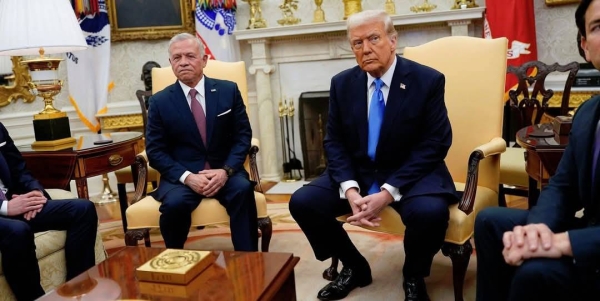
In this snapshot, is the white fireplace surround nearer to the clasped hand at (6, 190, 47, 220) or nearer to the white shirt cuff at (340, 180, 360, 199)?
the white shirt cuff at (340, 180, 360, 199)

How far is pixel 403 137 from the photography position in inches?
96.5

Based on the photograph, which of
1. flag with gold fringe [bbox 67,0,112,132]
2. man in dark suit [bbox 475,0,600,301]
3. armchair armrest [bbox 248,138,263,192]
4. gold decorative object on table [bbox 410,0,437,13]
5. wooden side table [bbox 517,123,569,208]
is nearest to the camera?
man in dark suit [bbox 475,0,600,301]

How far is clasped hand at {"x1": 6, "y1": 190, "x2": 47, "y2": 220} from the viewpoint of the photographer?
2404mm

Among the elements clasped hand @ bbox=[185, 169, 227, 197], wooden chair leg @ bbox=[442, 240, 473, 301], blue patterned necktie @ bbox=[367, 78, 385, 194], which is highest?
blue patterned necktie @ bbox=[367, 78, 385, 194]

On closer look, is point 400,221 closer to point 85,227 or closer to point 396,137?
point 396,137

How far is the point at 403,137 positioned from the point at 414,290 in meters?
0.67

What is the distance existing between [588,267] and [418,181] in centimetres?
95

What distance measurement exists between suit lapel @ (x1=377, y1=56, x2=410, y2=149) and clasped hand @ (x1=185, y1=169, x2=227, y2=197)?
32.0 inches

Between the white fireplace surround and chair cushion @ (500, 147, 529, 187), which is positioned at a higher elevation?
the white fireplace surround

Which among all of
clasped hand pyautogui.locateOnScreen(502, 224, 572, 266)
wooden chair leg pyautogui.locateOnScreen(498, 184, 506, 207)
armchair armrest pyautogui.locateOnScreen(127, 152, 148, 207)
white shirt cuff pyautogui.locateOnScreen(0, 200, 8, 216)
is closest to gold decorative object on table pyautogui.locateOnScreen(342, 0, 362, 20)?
wooden chair leg pyautogui.locateOnScreen(498, 184, 506, 207)

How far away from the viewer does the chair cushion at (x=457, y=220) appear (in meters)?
2.24

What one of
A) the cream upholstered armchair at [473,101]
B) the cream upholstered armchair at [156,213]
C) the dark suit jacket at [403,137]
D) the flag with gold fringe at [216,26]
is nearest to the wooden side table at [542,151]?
the cream upholstered armchair at [473,101]

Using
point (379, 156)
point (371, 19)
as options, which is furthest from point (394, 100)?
point (371, 19)

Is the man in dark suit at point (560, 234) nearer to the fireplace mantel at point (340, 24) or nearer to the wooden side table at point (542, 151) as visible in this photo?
the wooden side table at point (542, 151)
